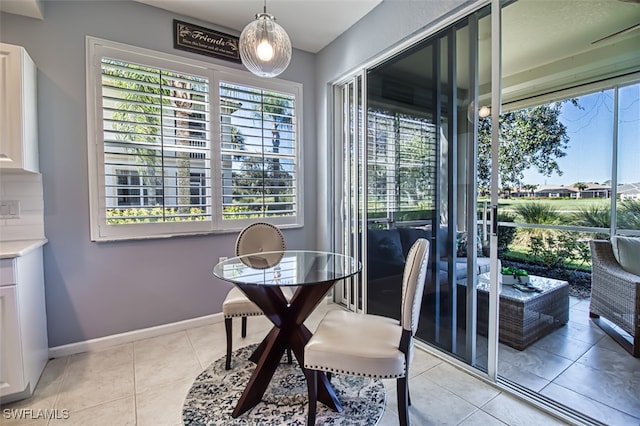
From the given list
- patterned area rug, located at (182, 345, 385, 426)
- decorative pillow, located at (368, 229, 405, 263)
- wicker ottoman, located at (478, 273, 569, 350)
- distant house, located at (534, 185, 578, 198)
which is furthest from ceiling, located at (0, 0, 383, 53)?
patterned area rug, located at (182, 345, 385, 426)

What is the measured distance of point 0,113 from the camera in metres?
1.88

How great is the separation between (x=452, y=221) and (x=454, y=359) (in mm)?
1020

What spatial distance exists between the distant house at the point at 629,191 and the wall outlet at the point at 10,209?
16.5 ft

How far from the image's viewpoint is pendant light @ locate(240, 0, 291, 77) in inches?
70.0

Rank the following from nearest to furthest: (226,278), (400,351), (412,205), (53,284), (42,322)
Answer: (400,351)
(226,278)
(42,322)
(53,284)
(412,205)

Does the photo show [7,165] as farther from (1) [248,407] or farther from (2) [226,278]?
(1) [248,407]

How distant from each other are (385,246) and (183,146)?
7.13ft

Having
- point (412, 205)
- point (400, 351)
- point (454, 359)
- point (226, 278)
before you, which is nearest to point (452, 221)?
point (412, 205)

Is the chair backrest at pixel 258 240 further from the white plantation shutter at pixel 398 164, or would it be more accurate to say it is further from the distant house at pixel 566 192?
the distant house at pixel 566 192

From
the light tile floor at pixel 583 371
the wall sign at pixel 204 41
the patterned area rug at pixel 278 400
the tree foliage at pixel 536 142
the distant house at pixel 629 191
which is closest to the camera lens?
the patterned area rug at pixel 278 400

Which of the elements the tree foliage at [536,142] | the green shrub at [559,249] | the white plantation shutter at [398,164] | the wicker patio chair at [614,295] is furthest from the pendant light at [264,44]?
the green shrub at [559,249]

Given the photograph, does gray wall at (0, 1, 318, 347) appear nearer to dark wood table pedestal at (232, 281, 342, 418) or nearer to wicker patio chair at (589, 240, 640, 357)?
dark wood table pedestal at (232, 281, 342, 418)

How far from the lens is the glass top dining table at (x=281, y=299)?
1650 millimetres

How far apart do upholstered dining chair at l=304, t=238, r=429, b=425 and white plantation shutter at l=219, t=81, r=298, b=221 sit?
1941 mm
